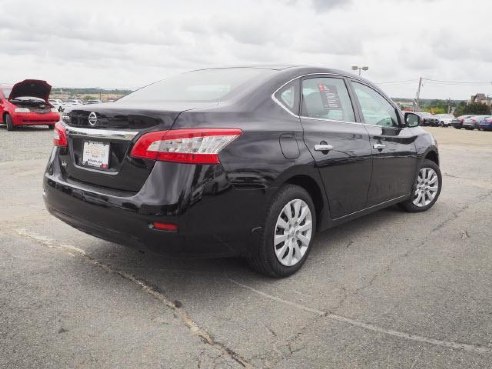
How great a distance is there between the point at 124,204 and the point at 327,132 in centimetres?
166

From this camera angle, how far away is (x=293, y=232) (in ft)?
11.3

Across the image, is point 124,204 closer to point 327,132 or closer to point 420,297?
point 327,132

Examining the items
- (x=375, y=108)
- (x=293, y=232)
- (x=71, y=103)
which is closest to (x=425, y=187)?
(x=375, y=108)

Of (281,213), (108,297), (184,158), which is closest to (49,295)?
(108,297)

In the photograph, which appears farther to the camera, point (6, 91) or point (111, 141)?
point (6, 91)

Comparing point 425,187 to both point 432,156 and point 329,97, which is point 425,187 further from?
point 329,97

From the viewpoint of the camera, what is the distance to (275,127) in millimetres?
3230

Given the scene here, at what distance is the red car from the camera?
14.9m

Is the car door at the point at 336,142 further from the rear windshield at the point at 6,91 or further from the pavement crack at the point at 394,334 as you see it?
the rear windshield at the point at 6,91

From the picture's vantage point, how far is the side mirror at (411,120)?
5031 millimetres

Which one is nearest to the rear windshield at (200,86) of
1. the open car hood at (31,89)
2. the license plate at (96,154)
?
the license plate at (96,154)

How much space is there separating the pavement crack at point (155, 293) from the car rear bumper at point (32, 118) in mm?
11879

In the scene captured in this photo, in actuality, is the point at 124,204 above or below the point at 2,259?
above

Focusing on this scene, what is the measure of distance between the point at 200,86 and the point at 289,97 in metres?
0.70
